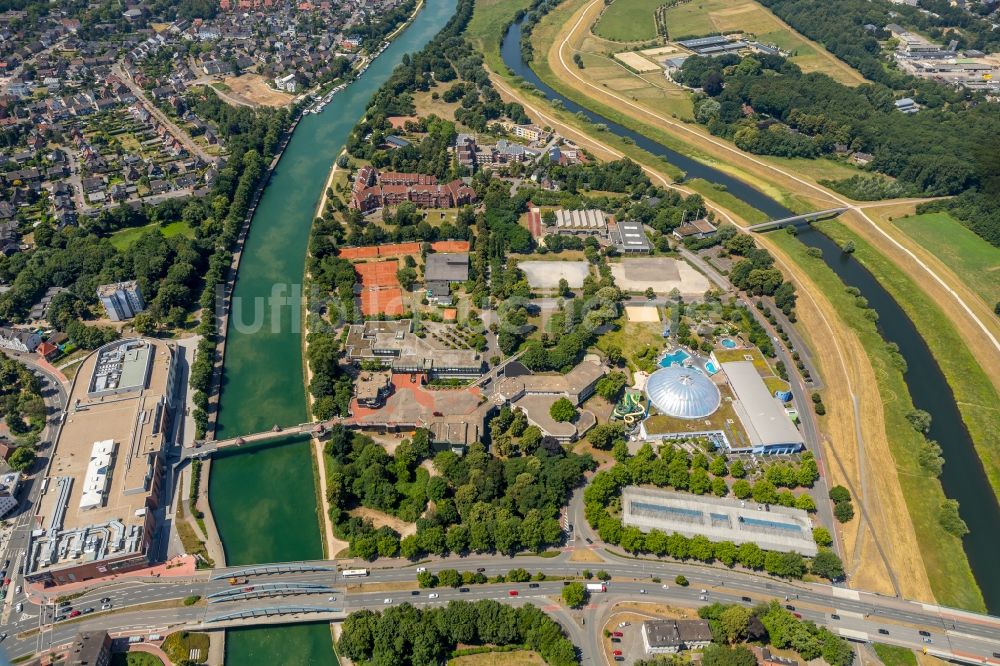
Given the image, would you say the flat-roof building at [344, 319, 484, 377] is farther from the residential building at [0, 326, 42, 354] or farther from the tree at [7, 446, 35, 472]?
the residential building at [0, 326, 42, 354]

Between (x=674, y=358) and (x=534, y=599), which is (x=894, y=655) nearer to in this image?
(x=534, y=599)

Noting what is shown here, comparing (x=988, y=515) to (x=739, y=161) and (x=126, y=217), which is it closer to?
(x=739, y=161)

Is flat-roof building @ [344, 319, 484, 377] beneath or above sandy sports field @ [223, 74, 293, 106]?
beneath

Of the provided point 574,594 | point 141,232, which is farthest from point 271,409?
point 141,232

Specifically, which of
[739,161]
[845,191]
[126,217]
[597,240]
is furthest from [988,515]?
[126,217]

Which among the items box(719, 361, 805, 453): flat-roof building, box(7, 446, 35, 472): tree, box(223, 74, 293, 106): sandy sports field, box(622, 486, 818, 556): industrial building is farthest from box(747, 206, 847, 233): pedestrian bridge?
box(223, 74, 293, 106): sandy sports field

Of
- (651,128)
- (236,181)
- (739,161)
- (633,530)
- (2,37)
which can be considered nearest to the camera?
(633,530)
